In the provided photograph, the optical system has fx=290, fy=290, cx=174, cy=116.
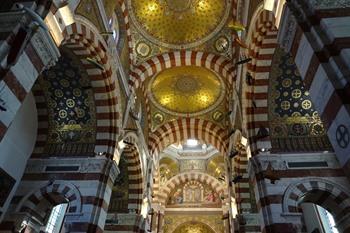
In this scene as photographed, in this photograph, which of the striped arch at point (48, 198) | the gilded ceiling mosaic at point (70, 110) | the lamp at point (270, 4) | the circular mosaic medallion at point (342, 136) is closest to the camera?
the circular mosaic medallion at point (342, 136)

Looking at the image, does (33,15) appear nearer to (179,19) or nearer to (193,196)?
(179,19)

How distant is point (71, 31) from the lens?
7.09 m

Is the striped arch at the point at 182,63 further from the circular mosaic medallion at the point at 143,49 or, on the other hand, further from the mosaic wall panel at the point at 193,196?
the mosaic wall panel at the point at 193,196

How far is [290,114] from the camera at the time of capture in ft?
28.2

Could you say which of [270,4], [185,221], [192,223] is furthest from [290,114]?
[192,223]

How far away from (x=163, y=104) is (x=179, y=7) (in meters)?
5.17

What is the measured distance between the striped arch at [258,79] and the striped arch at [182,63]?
3501 millimetres

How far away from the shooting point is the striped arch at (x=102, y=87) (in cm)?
827

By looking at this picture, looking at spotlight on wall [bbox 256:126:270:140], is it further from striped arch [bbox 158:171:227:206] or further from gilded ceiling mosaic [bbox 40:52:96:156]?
striped arch [bbox 158:171:227:206]

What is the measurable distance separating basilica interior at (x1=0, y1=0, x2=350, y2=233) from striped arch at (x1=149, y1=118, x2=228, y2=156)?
0.22 feet

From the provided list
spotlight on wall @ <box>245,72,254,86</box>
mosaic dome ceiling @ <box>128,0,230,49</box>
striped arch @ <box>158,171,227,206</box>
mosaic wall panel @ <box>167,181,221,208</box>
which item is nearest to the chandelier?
mosaic dome ceiling @ <box>128,0,230,49</box>

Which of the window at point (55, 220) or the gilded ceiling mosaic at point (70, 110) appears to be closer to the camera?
the gilded ceiling mosaic at point (70, 110)

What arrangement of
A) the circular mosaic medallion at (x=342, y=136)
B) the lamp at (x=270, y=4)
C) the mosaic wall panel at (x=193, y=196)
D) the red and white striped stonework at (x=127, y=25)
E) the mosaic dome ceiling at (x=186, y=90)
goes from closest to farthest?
1. the circular mosaic medallion at (x=342, y=136)
2. the lamp at (x=270, y=4)
3. the red and white striped stonework at (x=127, y=25)
4. the mosaic dome ceiling at (x=186, y=90)
5. the mosaic wall panel at (x=193, y=196)

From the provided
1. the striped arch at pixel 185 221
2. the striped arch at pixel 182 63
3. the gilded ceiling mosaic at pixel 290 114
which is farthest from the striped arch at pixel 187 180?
the gilded ceiling mosaic at pixel 290 114
